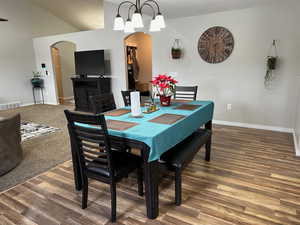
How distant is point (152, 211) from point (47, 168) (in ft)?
5.76

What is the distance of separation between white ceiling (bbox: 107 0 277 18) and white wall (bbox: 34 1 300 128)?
0.25m

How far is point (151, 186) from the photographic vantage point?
176 cm

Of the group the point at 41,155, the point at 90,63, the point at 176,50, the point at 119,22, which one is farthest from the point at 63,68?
the point at 119,22

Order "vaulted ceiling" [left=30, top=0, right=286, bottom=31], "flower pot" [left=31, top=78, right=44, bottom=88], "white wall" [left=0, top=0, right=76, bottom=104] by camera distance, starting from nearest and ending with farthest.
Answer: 1. "vaulted ceiling" [left=30, top=0, right=286, bottom=31]
2. "white wall" [left=0, top=0, right=76, bottom=104]
3. "flower pot" [left=31, top=78, right=44, bottom=88]

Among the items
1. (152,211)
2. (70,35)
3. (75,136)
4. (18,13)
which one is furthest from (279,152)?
(18,13)

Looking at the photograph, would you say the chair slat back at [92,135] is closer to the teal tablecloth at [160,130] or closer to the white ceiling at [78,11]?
the teal tablecloth at [160,130]

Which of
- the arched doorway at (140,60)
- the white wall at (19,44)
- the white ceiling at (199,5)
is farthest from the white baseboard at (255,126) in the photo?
the white wall at (19,44)

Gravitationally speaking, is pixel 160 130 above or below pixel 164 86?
below

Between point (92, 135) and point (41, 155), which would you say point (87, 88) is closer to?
point (41, 155)

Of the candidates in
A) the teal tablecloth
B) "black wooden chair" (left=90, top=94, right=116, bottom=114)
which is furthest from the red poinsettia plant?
"black wooden chair" (left=90, top=94, right=116, bottom=114)

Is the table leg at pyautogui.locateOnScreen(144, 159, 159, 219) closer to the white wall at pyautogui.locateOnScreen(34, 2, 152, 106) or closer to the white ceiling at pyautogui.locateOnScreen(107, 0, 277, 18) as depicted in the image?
the white ceiling at pyautogui.locateOnScreen(107, 0, 277, 18)

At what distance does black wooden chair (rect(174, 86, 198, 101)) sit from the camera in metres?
3.45

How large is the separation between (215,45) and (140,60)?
3.80 meters

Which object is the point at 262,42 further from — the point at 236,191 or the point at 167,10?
the point at 236,191
